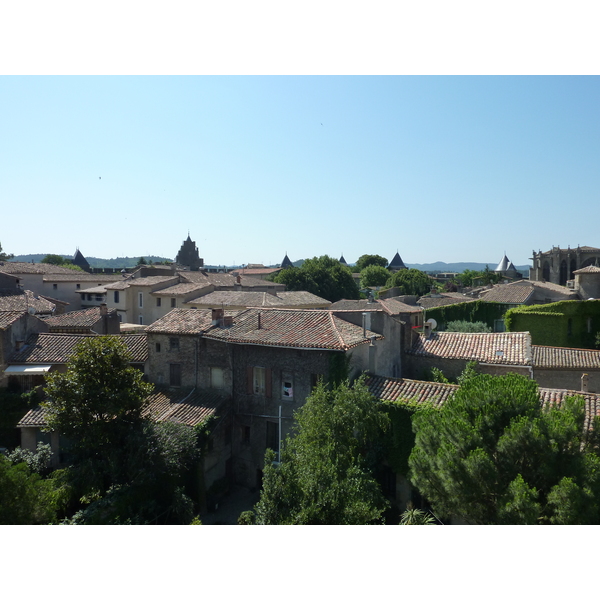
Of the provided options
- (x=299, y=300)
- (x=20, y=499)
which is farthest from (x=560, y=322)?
(x=20, y=499)

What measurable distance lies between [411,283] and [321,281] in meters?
21.2

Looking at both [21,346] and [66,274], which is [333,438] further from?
[66,274]

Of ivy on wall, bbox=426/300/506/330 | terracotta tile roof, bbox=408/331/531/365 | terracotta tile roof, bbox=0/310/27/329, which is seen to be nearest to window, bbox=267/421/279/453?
terracotta tile roof, bbox=408/331/531/365

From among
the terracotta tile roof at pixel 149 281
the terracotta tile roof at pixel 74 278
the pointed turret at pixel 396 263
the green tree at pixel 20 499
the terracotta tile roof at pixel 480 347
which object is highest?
the pointed turret at pixel 396 263

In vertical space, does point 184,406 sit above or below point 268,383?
below

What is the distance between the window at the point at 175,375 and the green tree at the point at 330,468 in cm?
870

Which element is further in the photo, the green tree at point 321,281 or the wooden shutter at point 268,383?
the green tree at point 321,281

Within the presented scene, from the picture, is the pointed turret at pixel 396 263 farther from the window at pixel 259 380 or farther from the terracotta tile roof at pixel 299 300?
the window at pixel 259 380

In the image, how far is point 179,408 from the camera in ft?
70.0

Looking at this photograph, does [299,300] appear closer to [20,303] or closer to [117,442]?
[20,303]

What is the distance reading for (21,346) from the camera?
1001 inches

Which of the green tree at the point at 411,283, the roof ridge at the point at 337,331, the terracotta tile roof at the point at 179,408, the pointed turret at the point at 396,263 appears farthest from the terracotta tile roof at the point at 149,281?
the pointed turret at the point at 396,263

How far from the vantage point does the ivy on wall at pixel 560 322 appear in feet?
102

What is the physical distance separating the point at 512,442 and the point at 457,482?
52.8 inches
